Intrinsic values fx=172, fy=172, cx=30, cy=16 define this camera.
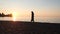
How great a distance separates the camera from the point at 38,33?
13195 millimetres

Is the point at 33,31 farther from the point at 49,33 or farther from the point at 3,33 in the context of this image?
the point at 3,33

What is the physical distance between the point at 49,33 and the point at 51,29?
1.09 meters

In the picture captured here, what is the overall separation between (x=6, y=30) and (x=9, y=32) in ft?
2.40

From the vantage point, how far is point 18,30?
14.1 metres

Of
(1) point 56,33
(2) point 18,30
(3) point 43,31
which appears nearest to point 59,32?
(1) point 56,33

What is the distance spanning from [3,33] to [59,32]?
4.33 meters

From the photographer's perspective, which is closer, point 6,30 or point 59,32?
point 59,32

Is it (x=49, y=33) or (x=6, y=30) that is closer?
(x=49, y=33)

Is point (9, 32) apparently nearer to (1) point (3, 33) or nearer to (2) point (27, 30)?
(1) point (3, 33)

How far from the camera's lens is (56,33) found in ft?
42.9

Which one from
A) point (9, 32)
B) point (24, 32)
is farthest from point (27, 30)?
point (9, 32)

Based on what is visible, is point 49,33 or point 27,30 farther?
point 27,30

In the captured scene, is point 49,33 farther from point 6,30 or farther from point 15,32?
point 6,30

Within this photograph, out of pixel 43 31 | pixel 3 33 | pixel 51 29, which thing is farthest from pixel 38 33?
pixel 3 33
